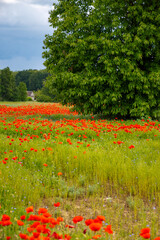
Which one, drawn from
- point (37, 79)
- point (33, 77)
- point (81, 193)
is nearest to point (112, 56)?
point (81, 193)

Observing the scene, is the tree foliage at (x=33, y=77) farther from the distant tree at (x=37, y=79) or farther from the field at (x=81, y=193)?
the field at (x=81, y=193)

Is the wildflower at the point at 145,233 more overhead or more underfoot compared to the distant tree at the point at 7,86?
more underfoot

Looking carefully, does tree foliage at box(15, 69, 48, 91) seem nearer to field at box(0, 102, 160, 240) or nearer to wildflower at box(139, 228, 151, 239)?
field at box(0, 102, 160, 240)

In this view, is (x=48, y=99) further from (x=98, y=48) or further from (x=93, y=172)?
(x=93, y=172)

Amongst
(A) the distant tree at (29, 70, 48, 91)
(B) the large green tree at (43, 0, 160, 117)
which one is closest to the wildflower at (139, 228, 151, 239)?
(B) the large green tree at (43, 0, 160, 117)

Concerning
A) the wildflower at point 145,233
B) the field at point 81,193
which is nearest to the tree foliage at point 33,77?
the field at point 81,193

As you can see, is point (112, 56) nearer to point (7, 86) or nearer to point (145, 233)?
point (145, 233)

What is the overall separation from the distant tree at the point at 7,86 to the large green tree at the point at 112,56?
39.3 m

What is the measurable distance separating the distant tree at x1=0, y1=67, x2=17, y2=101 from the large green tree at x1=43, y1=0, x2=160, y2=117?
3932 cm

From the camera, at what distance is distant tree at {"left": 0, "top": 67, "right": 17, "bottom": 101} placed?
50625mm

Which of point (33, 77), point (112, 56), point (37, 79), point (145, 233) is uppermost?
point (33, 77)

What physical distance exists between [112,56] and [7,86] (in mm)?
42789

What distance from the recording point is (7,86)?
50875mm

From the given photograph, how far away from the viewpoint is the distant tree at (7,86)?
166ft
